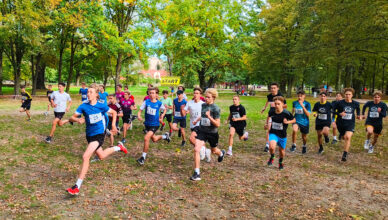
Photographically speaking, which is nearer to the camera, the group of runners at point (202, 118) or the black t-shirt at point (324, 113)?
the group of runners at point (202, 118)

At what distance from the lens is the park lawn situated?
475cm

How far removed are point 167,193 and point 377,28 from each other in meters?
19.4

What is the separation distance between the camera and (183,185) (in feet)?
19.5

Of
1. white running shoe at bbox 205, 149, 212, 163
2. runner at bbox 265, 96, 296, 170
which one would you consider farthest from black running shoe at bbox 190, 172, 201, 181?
runner at bbox 265, 96, 296, 170

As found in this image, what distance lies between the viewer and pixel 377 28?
18.0 metres

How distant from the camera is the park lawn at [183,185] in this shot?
15.6 ft

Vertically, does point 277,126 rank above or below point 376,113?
below

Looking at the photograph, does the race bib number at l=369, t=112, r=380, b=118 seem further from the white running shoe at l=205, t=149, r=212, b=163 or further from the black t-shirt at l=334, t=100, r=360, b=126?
the white running shoe at l=205, t=149, r=212, b=163

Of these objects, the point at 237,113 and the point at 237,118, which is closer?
the point at 237,118

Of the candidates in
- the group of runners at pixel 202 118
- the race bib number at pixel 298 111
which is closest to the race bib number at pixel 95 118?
the group of runners at pixel 202 118

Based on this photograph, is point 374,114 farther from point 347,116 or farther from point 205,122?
point 205,122

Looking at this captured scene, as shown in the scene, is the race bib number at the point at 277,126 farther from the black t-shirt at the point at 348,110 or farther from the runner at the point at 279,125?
the black t-shirt at the point at 348,110

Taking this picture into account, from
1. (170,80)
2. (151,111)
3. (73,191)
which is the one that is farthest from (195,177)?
(170,80)

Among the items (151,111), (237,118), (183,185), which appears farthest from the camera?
(237,118)
